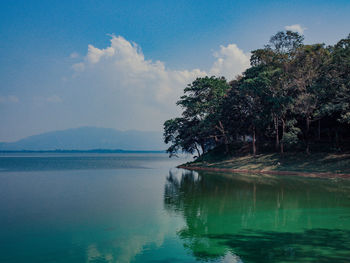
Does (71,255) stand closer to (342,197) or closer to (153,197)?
(153,197)

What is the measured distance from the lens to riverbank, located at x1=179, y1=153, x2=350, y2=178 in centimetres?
3388

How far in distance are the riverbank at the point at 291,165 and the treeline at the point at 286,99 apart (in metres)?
1.89

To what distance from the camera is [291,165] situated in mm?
38750

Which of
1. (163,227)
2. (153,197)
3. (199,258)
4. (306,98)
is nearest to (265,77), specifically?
(306,98)

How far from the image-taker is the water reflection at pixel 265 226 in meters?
8.71

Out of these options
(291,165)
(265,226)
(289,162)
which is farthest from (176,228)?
(289,162)

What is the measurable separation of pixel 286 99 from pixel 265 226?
96.9 feet

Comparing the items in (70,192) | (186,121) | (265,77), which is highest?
(265,77)

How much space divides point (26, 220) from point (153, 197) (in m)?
8.87

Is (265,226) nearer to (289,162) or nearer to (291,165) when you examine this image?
(291,165)

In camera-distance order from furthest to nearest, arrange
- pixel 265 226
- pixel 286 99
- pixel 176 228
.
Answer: pixel 286 99 → pixel 265 226 → pixel 176 228

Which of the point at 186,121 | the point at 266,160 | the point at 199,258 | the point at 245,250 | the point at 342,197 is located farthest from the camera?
the point at 186,121

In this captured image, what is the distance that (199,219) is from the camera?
13.3m

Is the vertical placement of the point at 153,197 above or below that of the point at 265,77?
below
